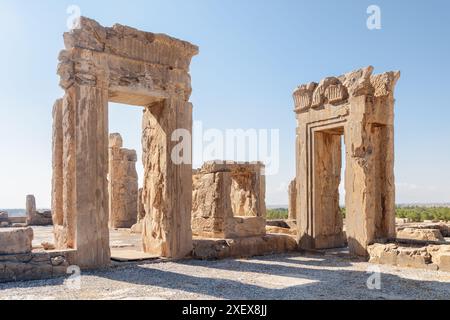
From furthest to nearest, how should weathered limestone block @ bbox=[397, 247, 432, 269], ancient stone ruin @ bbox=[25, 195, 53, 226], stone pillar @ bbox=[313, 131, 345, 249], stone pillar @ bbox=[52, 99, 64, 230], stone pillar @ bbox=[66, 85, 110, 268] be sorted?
ancient stone ruin @ bbox=[25, 195, 53, 226]
stone pillar @ bbox=[313, 131, 345, 249]
stone pillar @ bbox=[52, 99, 64, 230]
weathered limestone block @ bbox=[397, 247, 432, 269]
stone pillar @ bbox=[66, 85, 110, 268]

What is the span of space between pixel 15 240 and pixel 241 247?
4437 mm

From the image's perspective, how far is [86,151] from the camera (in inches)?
294

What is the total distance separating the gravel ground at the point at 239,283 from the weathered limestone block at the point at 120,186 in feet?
33.6

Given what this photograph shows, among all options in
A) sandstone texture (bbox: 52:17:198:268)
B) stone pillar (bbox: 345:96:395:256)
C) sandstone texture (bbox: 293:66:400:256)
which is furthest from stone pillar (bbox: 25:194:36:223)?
stone pillar (bbox: 345:96:395:256)

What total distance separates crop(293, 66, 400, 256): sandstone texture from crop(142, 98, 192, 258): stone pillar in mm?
3052

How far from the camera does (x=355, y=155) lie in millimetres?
9102

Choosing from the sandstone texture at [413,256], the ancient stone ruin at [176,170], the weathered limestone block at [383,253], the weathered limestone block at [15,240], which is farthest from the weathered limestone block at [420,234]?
the weathered limestone block at [15,240]

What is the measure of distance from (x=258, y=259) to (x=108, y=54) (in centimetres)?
488

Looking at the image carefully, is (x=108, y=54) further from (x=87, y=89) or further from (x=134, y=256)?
(x=134, y=256)

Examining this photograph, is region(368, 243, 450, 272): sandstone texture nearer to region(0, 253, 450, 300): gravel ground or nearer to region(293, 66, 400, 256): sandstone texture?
region(0, 253, 450, 300): gravel ground

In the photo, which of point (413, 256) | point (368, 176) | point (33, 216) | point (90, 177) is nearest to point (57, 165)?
point (90, 177)

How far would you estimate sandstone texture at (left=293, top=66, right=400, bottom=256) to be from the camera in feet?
29.5

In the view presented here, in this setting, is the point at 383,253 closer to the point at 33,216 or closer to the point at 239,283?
the point at 239,283
